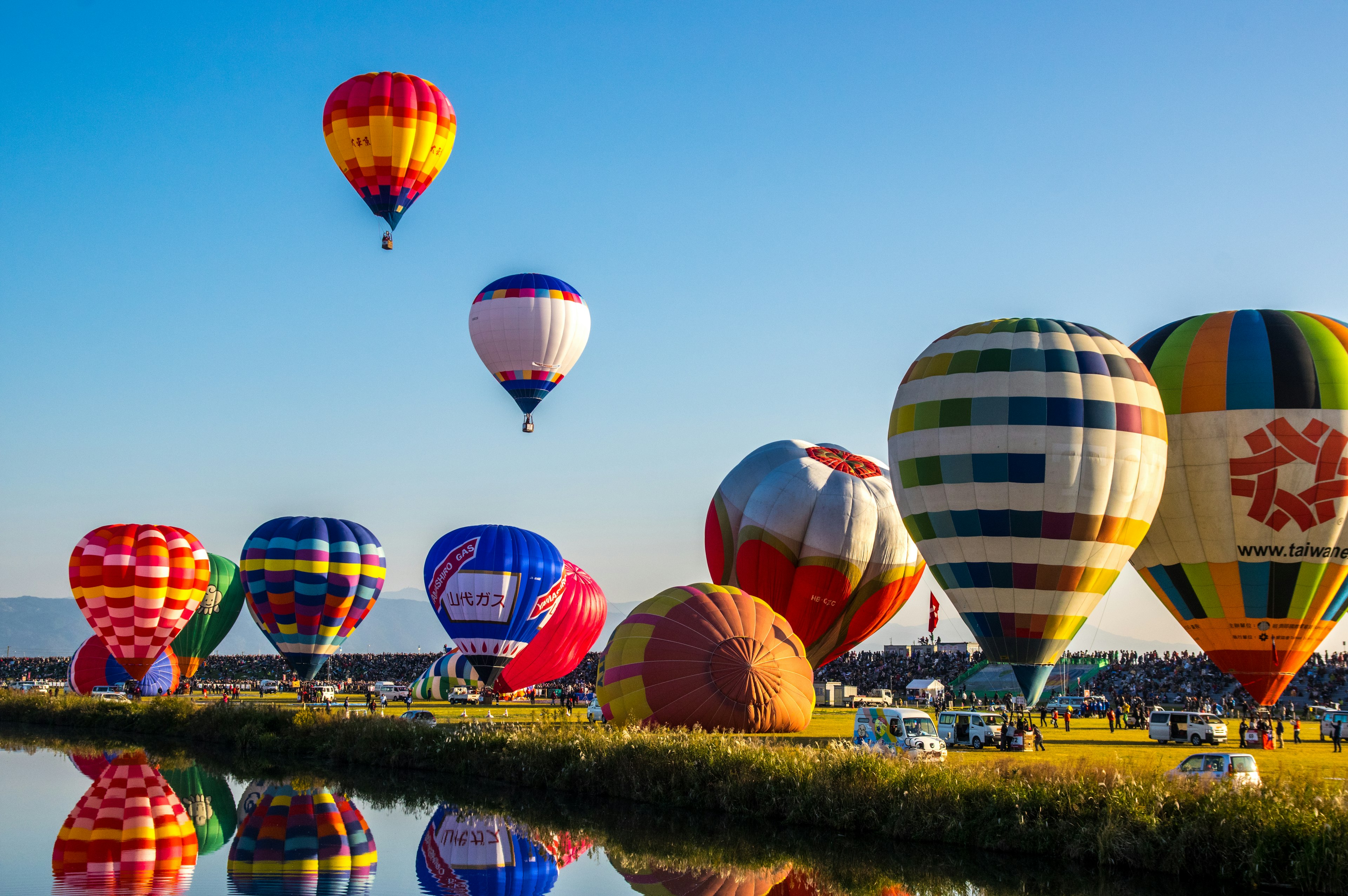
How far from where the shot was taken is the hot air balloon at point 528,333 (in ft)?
127

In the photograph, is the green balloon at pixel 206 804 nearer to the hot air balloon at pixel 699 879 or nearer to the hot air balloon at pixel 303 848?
the hot air balloon at pixel 303 848

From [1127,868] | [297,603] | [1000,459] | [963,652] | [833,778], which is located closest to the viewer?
[1127,868]

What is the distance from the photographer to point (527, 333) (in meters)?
38.6

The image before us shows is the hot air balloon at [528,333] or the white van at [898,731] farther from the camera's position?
the hot air balloon at [528,333]

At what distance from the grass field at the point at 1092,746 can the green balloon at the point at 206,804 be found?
5.57 metres

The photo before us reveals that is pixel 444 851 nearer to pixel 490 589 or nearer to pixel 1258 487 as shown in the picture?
pixel 1258 487

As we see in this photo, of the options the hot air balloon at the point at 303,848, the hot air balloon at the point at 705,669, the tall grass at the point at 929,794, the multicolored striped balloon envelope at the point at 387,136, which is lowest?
the hot air balloon at the point at 303,848

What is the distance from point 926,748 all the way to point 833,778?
10.7ft

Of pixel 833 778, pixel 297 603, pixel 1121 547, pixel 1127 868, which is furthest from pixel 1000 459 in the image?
pixel 297 603

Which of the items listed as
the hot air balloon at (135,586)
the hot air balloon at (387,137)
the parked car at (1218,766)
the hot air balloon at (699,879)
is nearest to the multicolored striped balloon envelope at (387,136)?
the hot air balloon at (387,137)

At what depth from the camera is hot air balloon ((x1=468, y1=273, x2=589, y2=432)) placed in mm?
38625

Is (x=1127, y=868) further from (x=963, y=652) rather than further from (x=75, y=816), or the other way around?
(x=963, y=652)

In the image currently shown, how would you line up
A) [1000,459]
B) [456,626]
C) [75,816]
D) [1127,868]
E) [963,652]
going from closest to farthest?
[1127,868], [75,816], [1000,459], [456,626], [963,652]

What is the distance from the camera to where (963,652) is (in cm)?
5069
